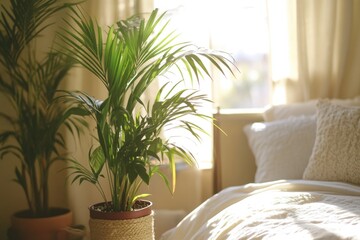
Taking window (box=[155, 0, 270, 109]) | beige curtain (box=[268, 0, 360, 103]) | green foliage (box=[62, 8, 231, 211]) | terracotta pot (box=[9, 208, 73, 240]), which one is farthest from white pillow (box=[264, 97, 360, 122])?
terracotta pot (box=[9, 208, 73, 240])

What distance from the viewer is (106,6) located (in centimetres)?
304

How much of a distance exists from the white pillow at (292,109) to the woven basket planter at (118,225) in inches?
42.0

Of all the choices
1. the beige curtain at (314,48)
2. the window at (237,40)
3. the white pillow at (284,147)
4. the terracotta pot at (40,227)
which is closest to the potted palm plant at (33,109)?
the terracotta pot at (40,227)

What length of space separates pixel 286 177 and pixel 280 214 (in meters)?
0.72

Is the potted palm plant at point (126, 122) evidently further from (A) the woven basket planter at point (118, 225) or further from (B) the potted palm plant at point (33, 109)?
(B) the potted palm plant at point (33, 109)

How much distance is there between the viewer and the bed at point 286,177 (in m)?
1.75

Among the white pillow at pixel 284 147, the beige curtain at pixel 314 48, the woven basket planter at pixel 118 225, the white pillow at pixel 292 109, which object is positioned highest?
the beige curtain at pixel 314 48

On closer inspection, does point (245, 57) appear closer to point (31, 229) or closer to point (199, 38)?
point (199, 38)

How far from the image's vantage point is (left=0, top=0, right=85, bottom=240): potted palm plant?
271 cm

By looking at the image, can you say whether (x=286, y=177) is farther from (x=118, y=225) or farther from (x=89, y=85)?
(x=89, y=85)

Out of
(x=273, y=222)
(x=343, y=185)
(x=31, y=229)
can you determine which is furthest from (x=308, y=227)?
(x=31, y=229)

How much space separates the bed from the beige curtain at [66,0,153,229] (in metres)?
0.76

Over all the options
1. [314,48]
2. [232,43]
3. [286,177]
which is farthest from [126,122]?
[314,48]

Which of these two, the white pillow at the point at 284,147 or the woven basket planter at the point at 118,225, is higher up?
the white pillow at the point at 284,147
